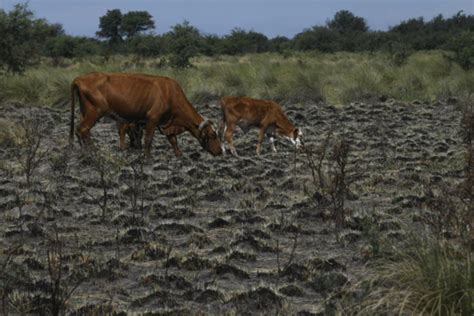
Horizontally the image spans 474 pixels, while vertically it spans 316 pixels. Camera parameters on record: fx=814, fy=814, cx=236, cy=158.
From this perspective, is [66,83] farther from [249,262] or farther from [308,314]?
[308,314]

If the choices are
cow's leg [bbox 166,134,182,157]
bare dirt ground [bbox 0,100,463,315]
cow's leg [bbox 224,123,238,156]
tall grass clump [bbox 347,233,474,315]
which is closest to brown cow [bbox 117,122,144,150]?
bare dirt ground [bbox 0,100,463,315]

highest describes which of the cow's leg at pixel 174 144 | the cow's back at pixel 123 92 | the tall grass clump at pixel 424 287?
the cow's back at pixel 123 92

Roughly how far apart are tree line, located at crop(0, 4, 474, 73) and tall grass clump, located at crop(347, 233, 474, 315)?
23.5 m

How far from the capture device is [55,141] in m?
15.8

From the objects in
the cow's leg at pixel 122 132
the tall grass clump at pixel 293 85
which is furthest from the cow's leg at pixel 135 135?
the tall grass clump at pixel 293 85

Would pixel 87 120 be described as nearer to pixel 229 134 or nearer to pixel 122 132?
pixel 122 132

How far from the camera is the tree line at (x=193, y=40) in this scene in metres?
27.8

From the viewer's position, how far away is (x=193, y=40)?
40.0m

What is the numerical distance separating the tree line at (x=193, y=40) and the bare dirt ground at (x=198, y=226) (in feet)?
43.3

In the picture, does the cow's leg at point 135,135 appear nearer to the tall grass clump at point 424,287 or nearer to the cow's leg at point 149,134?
the cow's leg at point 149,134

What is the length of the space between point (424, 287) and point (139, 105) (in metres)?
9.10

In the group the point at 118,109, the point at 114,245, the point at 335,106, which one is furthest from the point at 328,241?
the point at 335,106

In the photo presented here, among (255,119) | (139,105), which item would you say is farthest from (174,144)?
(255,119)

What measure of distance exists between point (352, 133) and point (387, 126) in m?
1.38
